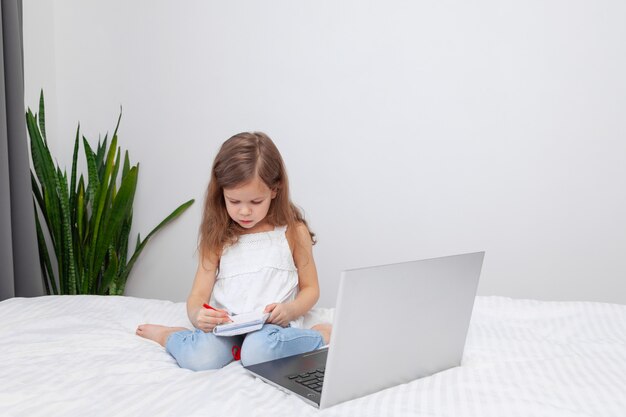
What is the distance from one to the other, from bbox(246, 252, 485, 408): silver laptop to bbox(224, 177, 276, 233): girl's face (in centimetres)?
47

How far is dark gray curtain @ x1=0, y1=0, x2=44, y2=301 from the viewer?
6.80 ft

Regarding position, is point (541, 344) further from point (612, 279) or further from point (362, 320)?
point (612, 279)

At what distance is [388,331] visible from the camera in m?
1.02

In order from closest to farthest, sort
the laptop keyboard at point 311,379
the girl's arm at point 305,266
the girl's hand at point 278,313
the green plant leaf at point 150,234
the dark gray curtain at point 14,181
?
the laptop keyboard at point 311,379
the girl's hand at point 278,313
the girl's arm at point 305,266
the dark gray curtain at point 14,181
the green plant leaf at point 150,234

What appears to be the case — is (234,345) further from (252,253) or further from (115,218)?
(115,218)

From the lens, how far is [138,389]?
1075 millimetres

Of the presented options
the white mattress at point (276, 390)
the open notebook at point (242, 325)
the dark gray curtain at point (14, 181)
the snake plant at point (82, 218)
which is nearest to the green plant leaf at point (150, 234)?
the snake plant at point (82, 218)

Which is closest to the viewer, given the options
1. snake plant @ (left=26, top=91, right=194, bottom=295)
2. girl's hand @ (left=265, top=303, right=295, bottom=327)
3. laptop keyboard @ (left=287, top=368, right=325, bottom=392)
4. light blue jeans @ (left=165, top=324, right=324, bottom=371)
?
laptop keyboard @ (left=287, top=368, right=325, bottom=392)

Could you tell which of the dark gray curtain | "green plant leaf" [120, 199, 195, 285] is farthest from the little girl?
"green plant leaf" [120, 199, 195, 285]

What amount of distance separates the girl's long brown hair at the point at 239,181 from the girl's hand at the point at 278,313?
29 centimetres

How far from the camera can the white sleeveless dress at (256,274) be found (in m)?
1.66

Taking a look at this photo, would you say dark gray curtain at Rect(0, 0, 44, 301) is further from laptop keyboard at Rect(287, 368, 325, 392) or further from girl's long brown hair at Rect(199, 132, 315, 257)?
laptop keyboard at Rect(287, 368, 325, 392)

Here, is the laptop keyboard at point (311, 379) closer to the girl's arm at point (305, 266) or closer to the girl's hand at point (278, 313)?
the girl's hand at point (278, 313)

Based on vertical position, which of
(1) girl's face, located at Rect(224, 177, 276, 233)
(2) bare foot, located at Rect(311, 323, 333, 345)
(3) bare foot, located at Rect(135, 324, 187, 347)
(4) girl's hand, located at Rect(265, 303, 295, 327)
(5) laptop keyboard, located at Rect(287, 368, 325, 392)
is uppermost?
(1) girl's face, located at Rect(224, 177, 276, 233)
